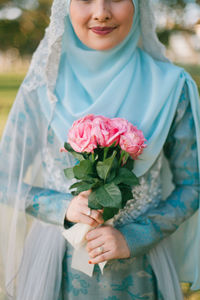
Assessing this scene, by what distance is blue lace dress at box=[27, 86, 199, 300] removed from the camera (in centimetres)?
111

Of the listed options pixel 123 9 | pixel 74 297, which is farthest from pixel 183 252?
pixel 123 9

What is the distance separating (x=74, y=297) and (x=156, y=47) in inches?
36.8

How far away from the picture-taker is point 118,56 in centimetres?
122

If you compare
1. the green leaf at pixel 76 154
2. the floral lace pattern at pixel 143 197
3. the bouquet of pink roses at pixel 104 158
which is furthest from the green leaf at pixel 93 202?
the floral lace pattern at pixel 143 197

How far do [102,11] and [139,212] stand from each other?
0.66 meters

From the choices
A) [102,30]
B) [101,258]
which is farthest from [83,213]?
[102,30]

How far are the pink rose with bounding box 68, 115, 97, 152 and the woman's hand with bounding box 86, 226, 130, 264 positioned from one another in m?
0.27

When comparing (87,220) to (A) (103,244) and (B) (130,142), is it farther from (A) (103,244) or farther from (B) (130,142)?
(B) (130,142)

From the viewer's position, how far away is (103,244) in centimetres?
103

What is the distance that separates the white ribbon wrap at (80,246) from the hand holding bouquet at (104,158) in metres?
0.11

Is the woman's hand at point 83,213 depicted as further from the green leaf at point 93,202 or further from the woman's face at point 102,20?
the woman's face at point 102,20

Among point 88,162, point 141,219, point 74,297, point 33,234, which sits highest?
point 88,162

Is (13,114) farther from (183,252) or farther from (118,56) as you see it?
(183,252)

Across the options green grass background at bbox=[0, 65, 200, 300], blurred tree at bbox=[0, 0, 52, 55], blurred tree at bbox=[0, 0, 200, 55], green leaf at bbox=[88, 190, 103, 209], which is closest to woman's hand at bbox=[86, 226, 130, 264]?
green leaf at bbox=[88, 190, 103, 209]
